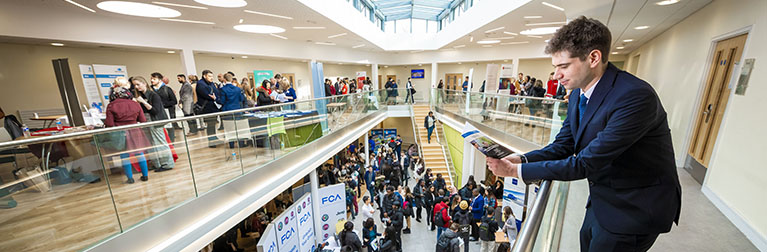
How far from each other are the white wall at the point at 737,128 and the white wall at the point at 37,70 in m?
15.4

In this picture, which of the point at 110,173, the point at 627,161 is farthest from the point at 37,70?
the point at 627,161

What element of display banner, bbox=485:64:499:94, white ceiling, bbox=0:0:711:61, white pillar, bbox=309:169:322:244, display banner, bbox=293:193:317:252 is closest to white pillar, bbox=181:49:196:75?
white ceiling, bbox=0:0:711:61

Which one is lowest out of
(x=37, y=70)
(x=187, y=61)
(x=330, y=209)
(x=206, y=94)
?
(x=330, y=209)

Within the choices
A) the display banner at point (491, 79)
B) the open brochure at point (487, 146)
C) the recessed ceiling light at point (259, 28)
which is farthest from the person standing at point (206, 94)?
the display banner at point (491, 79)

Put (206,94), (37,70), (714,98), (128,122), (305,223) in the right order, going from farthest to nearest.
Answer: (37,70) → (305,223) → (206,94) → (714,98) → (128,122)

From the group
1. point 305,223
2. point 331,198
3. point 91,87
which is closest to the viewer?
point 305,223

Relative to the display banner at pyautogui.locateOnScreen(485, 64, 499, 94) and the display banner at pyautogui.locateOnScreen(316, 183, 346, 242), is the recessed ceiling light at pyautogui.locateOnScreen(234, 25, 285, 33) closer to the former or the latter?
the display banner at pyautogui.locateOnScreen(316, 183, 346, 242)

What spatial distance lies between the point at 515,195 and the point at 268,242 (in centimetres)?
665

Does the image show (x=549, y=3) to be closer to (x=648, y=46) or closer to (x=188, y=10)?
(x=648, y=46)

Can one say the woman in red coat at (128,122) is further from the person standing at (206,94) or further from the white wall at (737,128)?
the white wall at (737,128)

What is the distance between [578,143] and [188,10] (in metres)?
9.32

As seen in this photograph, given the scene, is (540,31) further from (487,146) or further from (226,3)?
(487,146)

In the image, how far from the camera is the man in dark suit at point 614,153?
43.4 inches

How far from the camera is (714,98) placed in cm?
500
